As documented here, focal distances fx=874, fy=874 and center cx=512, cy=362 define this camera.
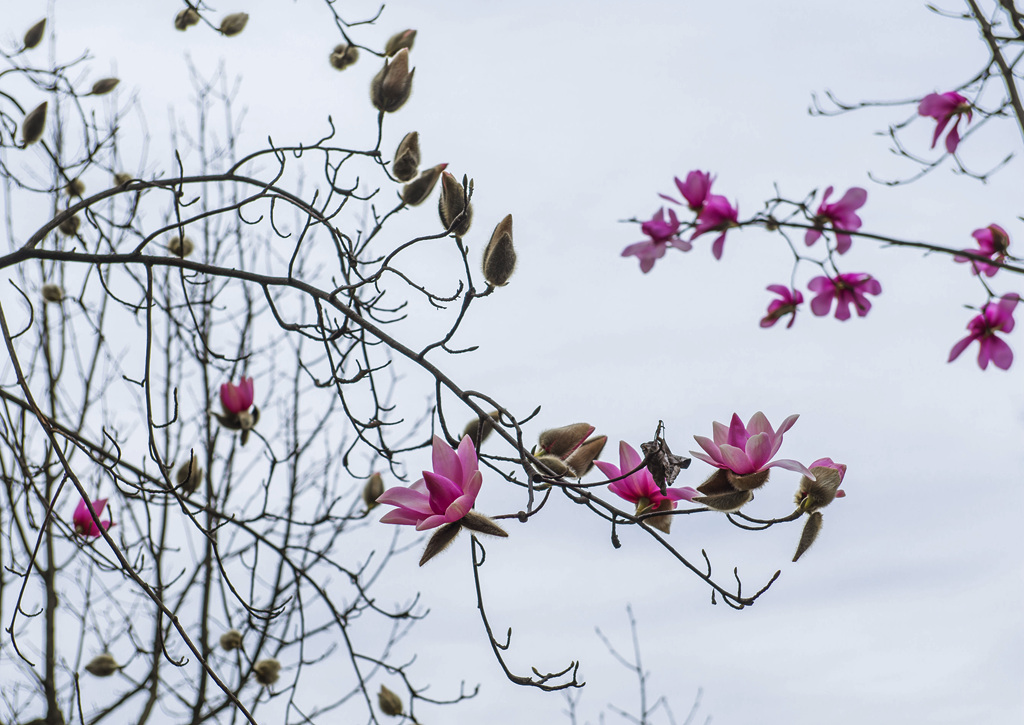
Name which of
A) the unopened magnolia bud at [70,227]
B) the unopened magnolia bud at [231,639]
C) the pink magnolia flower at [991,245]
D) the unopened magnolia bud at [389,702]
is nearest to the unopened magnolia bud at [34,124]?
the unopened magnolia bud at [70,227]

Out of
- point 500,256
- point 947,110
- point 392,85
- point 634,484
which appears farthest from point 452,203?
point 947,110

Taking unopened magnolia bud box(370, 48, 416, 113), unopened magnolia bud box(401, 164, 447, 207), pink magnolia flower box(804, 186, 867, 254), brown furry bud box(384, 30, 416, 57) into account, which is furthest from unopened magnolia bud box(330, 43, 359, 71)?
pink magnolia flower box(804, 186, 867, 254)

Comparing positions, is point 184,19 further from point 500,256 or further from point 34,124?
point 500,256

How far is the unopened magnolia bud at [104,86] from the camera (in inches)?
63.7

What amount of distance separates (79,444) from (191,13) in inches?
35.0

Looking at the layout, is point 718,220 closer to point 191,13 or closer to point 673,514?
point 673,514

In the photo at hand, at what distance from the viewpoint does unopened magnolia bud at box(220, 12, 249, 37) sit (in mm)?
1579

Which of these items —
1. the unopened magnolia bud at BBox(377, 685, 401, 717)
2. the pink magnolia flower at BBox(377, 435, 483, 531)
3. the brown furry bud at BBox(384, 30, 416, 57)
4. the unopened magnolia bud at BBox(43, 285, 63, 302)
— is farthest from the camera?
the unopened magnolia bud at BBox(43, 285, 63, 302)

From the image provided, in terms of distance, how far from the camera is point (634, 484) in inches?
31.8

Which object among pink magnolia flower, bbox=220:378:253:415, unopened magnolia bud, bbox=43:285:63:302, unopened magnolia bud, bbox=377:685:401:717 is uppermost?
unopened magnolia bud, bbox=43:285:63:302

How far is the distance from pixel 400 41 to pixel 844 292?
97 cm

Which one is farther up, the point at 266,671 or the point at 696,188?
the point at 696,188

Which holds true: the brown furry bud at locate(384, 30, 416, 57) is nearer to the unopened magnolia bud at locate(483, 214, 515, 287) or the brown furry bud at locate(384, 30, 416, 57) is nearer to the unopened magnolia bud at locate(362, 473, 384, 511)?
the unopened magnolia bud at locate(483, 214, 515, 287)

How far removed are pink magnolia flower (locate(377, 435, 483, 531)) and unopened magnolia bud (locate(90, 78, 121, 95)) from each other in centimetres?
127
